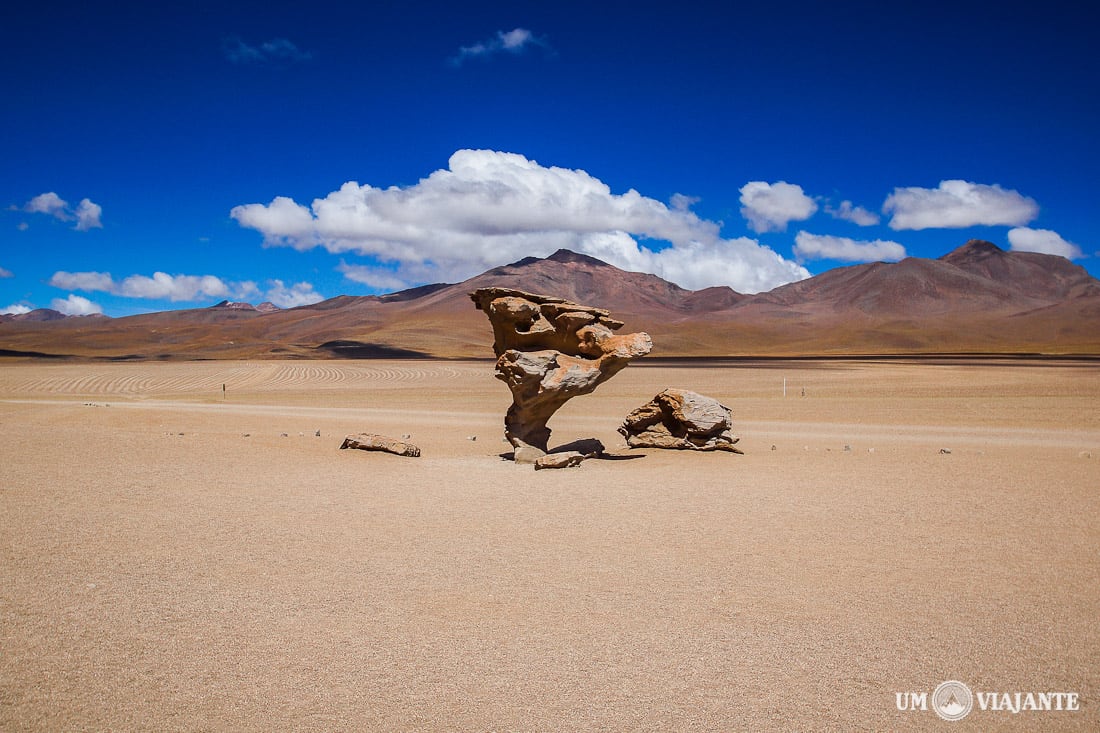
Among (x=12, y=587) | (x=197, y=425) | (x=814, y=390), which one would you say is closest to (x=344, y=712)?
(x=12, y=587)

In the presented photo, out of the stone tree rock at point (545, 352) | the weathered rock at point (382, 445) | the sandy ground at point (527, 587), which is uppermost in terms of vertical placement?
the stone tree rock at point (545, 352)

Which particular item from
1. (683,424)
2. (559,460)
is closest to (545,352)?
(559,460)

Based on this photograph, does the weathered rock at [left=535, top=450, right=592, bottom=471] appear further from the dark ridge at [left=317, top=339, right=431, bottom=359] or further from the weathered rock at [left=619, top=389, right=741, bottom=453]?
the dark ridge at [left=317, top=339, right=431, bottom=359]

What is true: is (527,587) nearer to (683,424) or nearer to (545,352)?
(545,352)

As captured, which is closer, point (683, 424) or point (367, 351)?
point (683, 424)

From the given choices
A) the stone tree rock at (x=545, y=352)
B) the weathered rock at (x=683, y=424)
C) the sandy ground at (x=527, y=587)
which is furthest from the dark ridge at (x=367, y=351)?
the sandy ground at (x=527, y=587)

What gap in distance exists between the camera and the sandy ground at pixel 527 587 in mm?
4344

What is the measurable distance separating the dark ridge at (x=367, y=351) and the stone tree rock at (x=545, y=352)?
67.8 meters

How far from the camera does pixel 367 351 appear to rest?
3652 inches

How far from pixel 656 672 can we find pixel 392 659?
180cm

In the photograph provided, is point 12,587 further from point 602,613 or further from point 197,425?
point 197,425

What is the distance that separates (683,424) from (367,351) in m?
82.7

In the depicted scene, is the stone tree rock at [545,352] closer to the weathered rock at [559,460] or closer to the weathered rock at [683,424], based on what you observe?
the weathered rock at [559,460]

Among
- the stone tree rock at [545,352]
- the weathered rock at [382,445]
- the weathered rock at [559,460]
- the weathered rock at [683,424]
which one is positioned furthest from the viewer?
the weathered rock at [683,424]
